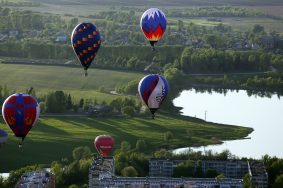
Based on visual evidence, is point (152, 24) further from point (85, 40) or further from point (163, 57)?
point (163, 57)

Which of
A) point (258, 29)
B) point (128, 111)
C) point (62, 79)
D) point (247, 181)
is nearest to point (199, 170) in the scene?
point (247, 181)

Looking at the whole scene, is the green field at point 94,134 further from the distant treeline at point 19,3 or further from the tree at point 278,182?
the distant treeline at point 19,3

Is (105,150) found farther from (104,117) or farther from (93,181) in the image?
(104,117)

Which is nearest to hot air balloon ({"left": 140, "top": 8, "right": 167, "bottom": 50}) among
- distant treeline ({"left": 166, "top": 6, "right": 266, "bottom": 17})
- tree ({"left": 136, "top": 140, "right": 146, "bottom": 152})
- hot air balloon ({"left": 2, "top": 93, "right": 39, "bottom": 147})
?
tree ({"left": 136, "top": 140, "right": 146, "bottom": 152})

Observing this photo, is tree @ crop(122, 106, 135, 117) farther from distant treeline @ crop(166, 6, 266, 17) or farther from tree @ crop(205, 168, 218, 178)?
distant treeline @ crop(166, 6, 266, 17)

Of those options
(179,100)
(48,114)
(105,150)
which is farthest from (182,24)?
(105,150)
